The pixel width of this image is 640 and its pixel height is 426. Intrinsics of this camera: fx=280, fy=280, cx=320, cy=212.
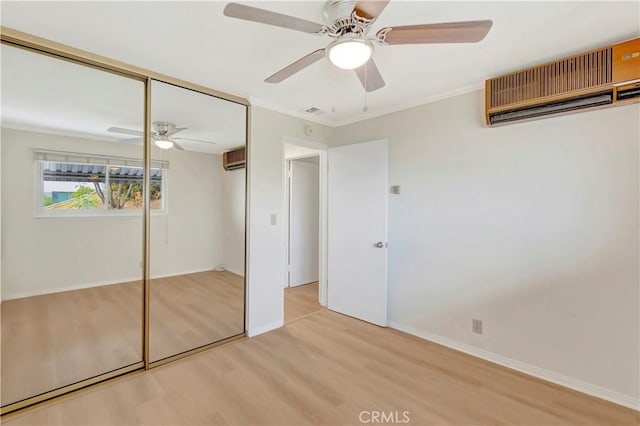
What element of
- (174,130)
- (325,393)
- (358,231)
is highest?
(174,130)

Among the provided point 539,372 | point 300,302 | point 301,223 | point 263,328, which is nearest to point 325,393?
point 263,328

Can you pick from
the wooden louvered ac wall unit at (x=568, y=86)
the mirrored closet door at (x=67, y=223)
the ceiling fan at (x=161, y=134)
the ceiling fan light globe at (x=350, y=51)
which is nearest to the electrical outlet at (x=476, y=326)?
the wooden louvered ac wall unit at (x=568, y=86)

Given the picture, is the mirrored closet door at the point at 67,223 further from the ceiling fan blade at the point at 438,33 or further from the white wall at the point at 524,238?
the white wall at the point at 524,238

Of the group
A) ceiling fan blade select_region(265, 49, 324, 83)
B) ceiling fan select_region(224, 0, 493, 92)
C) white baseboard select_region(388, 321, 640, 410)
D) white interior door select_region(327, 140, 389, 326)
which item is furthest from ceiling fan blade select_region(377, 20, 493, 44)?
white baseboard select_region(388, 321, 640, 410)

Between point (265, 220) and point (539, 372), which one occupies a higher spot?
point (265, 220)

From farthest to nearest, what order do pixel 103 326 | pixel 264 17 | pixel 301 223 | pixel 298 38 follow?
1. pixel 301 223
2. pixel 103 326
3. pixel 298 38
4. pixel 264 17

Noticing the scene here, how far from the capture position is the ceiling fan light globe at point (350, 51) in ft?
4.67

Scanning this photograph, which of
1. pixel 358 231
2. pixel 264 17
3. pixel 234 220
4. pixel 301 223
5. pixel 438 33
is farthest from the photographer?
pixel 301 223

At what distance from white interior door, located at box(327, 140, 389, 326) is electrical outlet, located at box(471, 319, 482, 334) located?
89 centimetres

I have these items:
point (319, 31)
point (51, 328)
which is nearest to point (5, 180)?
point (51, 328)

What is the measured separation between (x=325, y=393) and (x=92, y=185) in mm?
2506

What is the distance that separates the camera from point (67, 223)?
2221 millimetres

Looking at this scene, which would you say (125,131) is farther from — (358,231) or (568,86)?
(568,86)

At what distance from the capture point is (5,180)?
188 centimetres
